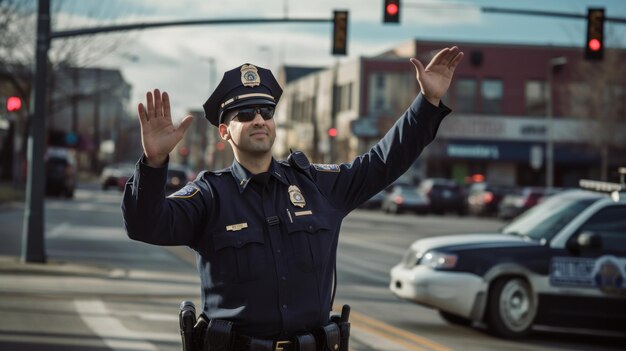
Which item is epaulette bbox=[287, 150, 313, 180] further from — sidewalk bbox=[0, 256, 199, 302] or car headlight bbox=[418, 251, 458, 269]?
sidewalk bbox=[0, 256, 199, 302]

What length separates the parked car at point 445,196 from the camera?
160 feet

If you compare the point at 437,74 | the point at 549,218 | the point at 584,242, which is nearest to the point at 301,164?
the point at 437,74

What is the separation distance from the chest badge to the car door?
713cm

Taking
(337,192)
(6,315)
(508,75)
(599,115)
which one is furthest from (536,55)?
(337,192)

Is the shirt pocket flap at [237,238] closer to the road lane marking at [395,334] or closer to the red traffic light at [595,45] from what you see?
the road lane marking at [395,334]

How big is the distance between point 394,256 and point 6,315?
11994mm

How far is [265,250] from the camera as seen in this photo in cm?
412

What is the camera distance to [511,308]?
36.4 ft

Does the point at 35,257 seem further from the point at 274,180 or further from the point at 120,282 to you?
the point at 274,180

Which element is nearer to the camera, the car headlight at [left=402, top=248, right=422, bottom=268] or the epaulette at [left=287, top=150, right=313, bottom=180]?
the epaulette at [left=287, top=150, right=313, bottom=180]

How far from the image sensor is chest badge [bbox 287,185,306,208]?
422 cm

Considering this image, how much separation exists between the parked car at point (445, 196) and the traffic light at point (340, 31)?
27.8 m

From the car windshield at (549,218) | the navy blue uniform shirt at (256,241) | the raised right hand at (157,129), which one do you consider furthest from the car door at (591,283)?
the raised right hand at (157,129)

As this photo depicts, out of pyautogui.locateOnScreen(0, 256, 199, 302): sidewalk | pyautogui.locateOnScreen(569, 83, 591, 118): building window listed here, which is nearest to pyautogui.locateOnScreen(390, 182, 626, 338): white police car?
pyautogui.locateOnScreen(0, 256, 199, 302): sidewalk
